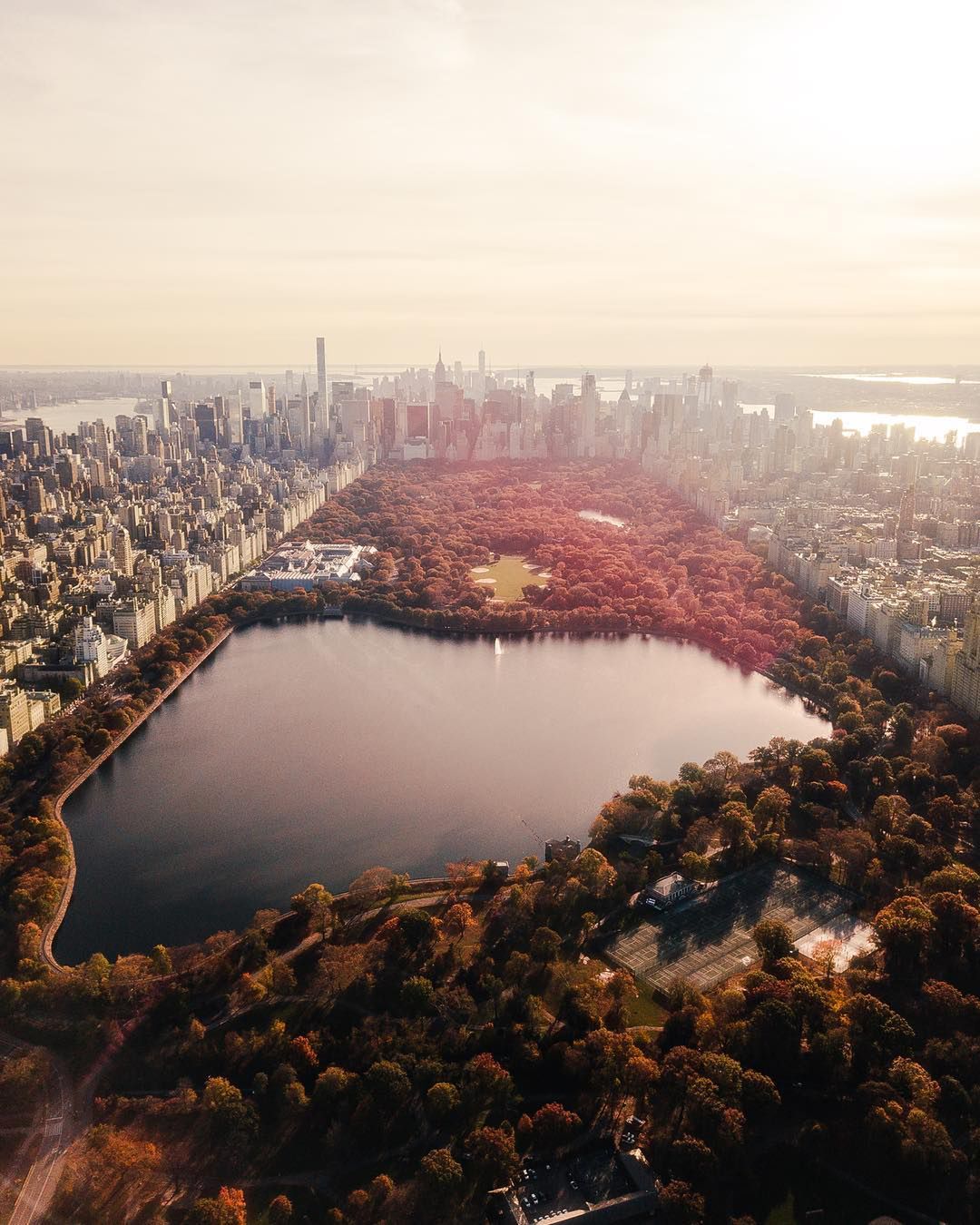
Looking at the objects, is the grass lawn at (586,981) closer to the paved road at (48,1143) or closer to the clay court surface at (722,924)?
the clay court surface at (722,924)

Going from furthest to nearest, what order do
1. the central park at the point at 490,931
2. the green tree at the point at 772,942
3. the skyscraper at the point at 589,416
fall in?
the skyscraper at the point at 589,416 < the green tree at the point at 772,942 < the central park at the point at 490,931

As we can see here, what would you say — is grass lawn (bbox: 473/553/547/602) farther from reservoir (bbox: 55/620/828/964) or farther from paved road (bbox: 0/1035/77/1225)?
paved road (bbox: 0/1035/77/1225)

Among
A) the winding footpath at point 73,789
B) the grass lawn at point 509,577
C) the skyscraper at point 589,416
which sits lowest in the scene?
the winding footpath at point 73,789

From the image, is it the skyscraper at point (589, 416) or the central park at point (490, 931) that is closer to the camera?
the central park at point (490, 931)

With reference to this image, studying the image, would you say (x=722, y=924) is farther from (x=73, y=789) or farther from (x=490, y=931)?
(x=73, y=789)

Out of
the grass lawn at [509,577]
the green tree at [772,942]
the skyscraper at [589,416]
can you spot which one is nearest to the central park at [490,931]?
the green tree at [772,942]

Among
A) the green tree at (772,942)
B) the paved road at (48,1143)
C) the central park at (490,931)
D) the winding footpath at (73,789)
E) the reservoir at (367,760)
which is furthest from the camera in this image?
the reservoir at (367,760)
